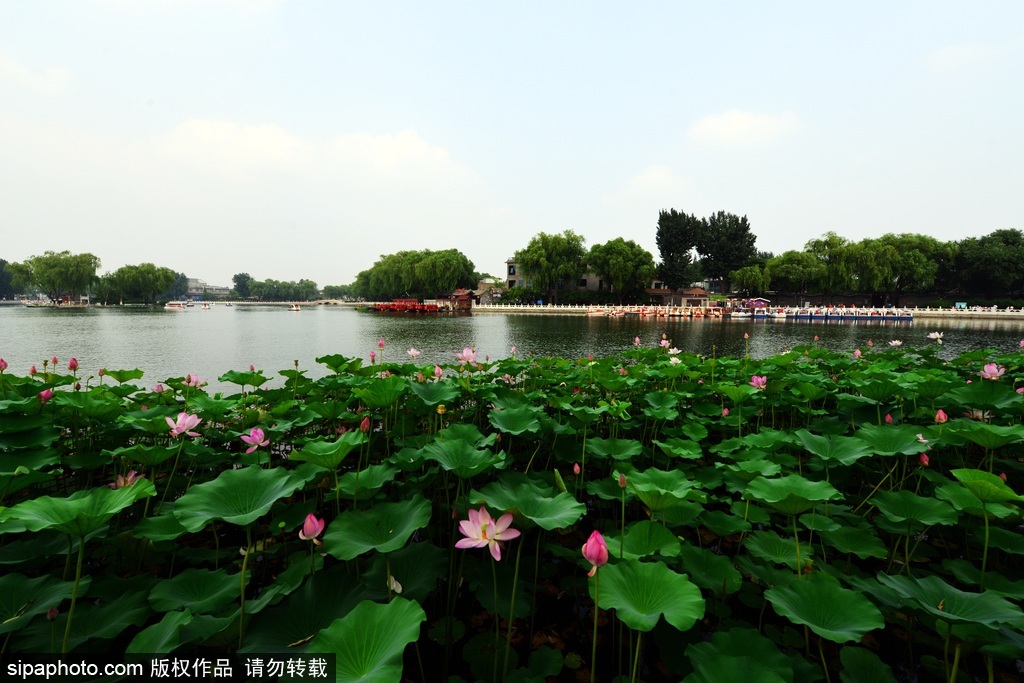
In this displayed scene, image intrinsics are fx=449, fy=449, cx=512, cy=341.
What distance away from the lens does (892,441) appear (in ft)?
6.66

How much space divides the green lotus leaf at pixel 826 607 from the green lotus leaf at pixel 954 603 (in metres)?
0.16

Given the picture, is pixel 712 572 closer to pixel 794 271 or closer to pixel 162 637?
pixel 162 637

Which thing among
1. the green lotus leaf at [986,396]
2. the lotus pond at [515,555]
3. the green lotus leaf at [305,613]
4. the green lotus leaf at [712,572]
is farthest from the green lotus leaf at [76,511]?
the green lotus leaf at [986,396]

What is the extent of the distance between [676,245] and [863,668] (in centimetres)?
5254

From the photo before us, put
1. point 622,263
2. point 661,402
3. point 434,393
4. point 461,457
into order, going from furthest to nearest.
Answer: point 622,263, point 661,402, point 434,393, point 461,457

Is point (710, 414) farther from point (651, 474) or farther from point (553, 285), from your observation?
point (553, 285)

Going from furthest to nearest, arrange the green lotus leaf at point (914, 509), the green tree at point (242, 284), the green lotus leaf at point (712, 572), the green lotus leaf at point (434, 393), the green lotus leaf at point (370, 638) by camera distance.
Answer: the green tree at point (242, 284), the green lotus leaf at point (434, 393), the green lotus leaf at point (914, 509), the green lotus leaf at point (712, 572), the green lotus leaf at point (370, 638)

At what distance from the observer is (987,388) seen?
2674mm

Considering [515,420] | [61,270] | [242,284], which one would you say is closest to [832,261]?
[515,420]

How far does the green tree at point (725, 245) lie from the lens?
164ft

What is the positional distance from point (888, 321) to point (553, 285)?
86.9 feet

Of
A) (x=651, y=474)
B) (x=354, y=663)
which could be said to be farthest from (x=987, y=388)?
(x=354, y=663)

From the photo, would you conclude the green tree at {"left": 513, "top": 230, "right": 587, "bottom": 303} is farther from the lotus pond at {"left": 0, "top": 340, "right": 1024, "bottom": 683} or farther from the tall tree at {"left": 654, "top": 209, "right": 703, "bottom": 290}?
the lotus pond at {"left": 0, "top": 340, "right": 1024, "bottom": 683}

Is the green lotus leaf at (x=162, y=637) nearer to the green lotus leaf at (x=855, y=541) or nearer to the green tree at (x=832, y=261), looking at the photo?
the green lotus leaf at (x=855, y=541)
